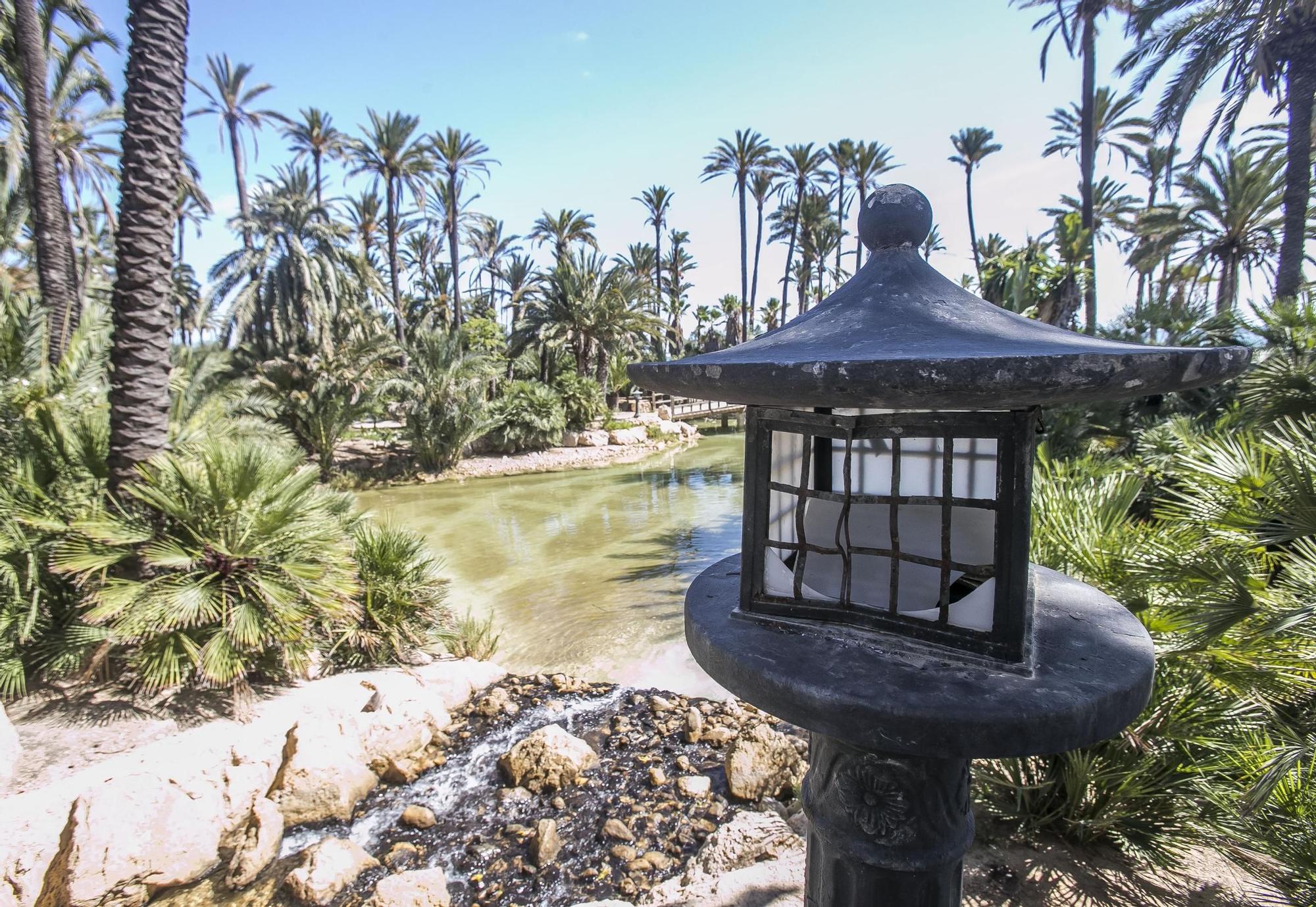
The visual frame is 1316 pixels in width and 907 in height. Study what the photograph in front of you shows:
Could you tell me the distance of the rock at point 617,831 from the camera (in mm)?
4547

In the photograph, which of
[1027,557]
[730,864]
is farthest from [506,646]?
[1027,557]

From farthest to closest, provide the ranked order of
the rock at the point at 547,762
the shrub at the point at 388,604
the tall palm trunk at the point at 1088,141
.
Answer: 1. the tall palm trunk at the point at 1088,141
2. the shrub at the point at 388,604
3. the rock at the point at 547,762

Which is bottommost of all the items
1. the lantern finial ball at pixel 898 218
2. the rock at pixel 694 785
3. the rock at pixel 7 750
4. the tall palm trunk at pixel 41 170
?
the rock at pixel 694 785

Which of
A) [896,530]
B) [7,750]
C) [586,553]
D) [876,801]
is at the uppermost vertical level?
[896,530]

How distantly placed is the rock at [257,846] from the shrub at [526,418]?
1686 centimetres

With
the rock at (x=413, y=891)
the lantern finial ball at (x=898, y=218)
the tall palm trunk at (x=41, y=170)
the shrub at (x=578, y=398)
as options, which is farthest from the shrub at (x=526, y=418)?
the lantern finial ball at (x=898, y=218)

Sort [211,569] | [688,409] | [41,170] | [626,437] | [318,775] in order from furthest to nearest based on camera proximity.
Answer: [688,409]
[626,437]
[41,170]
[211,569]
[318,775]

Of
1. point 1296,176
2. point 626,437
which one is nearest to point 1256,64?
point 1296,176

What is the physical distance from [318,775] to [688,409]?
30384mm

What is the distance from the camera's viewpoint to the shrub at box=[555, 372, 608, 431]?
23375 mm

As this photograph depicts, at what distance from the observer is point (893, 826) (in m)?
1.95

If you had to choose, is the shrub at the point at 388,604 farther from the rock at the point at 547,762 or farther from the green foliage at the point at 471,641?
the rock at the point at 547,762

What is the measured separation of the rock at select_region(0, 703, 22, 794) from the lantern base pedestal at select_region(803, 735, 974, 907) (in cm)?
526

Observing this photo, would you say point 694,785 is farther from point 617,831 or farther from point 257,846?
point 257,846
